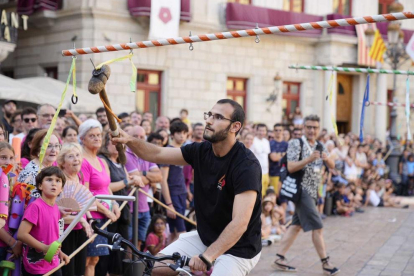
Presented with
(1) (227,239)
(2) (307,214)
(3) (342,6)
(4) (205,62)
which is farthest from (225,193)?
(3) (342,6)

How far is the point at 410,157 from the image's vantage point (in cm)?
2270

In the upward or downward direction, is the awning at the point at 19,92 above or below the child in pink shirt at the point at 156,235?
above

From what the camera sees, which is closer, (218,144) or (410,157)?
(218,144)

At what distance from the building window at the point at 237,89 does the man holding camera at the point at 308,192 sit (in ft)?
48.3

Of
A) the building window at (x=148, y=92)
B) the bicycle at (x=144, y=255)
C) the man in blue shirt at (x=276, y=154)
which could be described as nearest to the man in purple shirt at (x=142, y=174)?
the bicycle at (x=144, y=255)

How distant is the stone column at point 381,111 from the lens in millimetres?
28484

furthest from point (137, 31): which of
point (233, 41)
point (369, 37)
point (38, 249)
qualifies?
point (38, 249)

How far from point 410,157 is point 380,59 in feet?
14.1

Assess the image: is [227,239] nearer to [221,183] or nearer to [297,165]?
[221,183]

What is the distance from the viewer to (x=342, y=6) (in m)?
27.5

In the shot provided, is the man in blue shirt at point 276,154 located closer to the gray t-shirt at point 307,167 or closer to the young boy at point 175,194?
the young boy at point 175,194

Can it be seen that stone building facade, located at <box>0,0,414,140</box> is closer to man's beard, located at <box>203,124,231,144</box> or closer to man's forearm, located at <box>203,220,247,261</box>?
man's beard, located at <box>203,124,231,144</box>

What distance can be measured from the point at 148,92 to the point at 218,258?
16.9m

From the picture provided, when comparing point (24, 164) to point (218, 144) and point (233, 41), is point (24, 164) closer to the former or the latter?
point (218, 144)
